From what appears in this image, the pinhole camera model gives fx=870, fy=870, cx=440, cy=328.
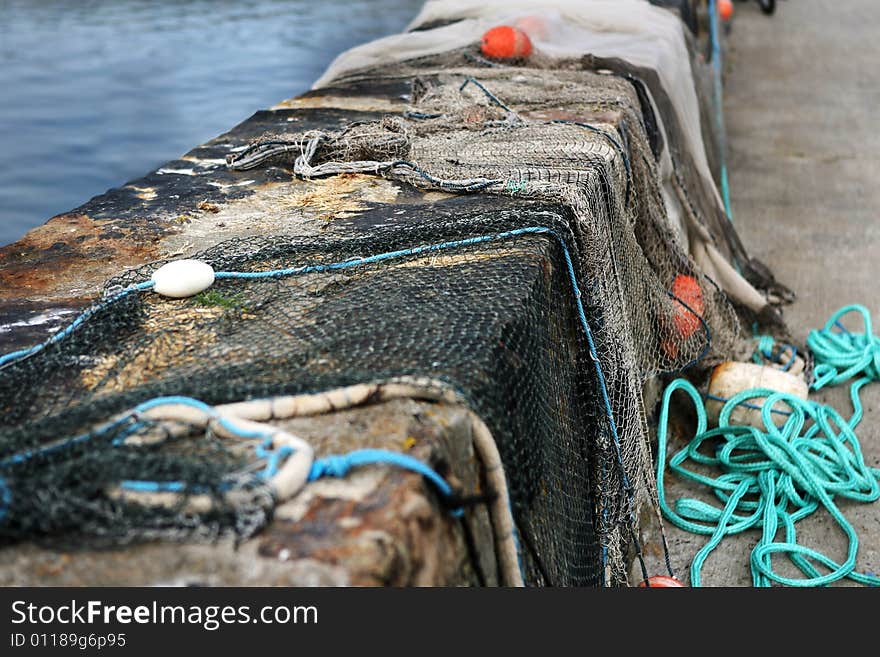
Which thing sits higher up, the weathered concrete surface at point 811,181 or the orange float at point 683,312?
the orange float at point 683,312

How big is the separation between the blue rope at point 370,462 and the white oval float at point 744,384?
227 cm

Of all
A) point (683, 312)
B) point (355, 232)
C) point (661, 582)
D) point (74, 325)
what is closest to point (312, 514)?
point (74, 325)

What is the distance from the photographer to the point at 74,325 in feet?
6.48

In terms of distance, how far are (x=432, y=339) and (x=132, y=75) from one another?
25.8 feet

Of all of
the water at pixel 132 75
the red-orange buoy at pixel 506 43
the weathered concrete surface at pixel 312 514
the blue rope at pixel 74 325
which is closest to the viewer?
the weathered concrete surface at pixel 312 514

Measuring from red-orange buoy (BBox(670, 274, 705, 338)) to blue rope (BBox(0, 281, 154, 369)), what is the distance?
6.83 ft

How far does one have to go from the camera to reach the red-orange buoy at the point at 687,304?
3434 mm

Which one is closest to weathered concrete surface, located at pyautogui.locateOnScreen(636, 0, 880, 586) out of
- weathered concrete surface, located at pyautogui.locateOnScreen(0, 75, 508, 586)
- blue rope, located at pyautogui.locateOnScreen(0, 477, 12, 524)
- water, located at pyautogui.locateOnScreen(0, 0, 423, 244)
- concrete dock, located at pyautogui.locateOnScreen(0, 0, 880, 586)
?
concrete dock, located at pyautogui.locateOnScreen(0, 0, 880, 586)

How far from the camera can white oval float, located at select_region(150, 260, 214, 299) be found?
213cm

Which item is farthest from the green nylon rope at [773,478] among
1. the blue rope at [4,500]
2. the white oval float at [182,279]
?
the blue rope at [4,500]

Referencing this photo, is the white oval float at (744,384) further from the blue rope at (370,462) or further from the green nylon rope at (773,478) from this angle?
the blue rope at (370,462)

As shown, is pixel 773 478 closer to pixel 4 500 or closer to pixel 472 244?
pixel 472 244

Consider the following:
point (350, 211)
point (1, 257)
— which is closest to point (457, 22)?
point (350, 211)

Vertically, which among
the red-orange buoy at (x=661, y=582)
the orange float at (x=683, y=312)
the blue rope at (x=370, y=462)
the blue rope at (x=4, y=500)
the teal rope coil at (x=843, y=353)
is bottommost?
the teal rope coil at (x=843, y=353)
